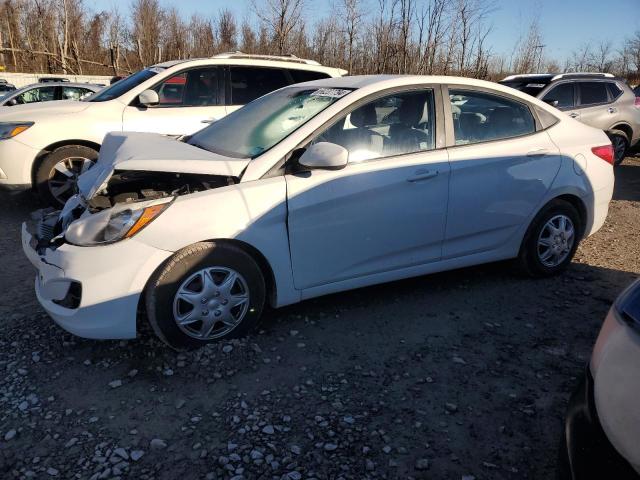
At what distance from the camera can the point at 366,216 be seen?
3.36 m

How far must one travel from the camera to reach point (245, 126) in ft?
12.7

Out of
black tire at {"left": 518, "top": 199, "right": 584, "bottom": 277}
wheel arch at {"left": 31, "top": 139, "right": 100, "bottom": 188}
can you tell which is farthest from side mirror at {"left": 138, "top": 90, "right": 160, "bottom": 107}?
black tire at {"left": 518, "top": 199, "right": 584, "bottom": 277}

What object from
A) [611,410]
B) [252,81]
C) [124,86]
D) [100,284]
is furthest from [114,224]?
[252,81]

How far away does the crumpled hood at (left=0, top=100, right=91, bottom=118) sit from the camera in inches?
226

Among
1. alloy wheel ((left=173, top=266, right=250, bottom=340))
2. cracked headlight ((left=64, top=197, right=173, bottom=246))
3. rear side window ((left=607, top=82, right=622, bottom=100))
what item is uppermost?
rear side window ((left=607, top=82, right=622, bottom=100))

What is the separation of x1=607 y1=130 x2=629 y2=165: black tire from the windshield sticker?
8308mm

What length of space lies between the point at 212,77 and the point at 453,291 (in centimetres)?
420

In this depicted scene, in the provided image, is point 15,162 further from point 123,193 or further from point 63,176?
point 123,193

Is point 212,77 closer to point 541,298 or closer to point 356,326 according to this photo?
point 356,326

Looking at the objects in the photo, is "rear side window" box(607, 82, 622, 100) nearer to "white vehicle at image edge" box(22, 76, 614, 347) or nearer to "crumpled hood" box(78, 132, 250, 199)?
"white vehicle at image edge" box(22, 76, 614, 347)

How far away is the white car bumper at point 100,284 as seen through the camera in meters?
2.79

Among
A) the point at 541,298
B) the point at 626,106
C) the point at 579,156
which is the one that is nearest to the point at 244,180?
the point at 541,298

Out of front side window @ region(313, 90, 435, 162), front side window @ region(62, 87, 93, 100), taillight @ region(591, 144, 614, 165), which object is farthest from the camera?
front side window @ region(62, 87, 93, 100)

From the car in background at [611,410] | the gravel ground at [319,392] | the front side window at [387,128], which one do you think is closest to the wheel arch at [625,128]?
the gravel ground at [319,392]
